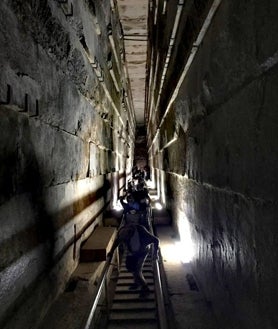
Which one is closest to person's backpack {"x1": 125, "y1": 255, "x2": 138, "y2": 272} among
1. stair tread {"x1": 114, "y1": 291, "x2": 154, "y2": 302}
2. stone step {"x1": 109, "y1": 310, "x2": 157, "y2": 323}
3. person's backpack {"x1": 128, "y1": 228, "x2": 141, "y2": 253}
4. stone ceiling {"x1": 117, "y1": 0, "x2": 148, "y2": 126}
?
person's backpack {"x1": 128, "y1": 228, "x2": 141, "y2": 253}

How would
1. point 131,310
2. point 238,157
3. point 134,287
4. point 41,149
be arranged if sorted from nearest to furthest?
1. point 238,157
2. point 41,149
3. point 131,310
4. point 134,287

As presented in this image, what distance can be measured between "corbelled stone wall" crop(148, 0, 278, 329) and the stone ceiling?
6654mm

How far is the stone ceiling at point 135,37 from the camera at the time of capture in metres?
8.73

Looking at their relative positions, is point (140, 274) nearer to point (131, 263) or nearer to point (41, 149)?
point (131, 263)

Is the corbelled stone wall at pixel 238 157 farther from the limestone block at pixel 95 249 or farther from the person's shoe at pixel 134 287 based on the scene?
the limestone block at pixel 95 249

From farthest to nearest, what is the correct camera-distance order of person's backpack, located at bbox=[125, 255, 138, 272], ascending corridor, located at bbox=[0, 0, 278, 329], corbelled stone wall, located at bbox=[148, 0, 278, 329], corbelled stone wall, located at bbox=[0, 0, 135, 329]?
1. person's backpack, located at bbox=[125, 255, 138, 272]
2. corbelled stone wall, located at bbox=[0, 0, 135, 329]
3. ascending corridor, located at bbox=[0, 0, 278, 329]
4. corbelled stone wall, located at bbox=[148, 0, 278, 329]

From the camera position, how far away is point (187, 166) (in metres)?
3.94

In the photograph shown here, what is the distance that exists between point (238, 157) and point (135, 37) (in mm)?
10482

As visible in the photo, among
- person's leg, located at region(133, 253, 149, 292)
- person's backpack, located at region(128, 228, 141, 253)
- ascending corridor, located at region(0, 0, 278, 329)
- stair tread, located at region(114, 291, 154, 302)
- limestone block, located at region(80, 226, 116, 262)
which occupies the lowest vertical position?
stair tread, located at region(114, 291, 154, 302)

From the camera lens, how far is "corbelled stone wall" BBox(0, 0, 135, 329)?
6.49 ft

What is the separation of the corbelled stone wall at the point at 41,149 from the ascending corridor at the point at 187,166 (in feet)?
0.05

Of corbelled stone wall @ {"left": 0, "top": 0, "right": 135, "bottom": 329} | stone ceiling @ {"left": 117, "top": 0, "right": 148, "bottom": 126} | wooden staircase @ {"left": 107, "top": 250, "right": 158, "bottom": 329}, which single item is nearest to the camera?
corbelled stone wall @ {"left": 0, "top": 0, "right": 135, "bottom": 329}

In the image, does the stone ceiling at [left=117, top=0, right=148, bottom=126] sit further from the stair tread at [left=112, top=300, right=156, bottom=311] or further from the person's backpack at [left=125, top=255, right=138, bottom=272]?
the stair tread at [left=112, top=300, right=156, bottom=311]

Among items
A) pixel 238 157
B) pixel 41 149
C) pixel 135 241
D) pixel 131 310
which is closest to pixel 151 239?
pixel 135 241
